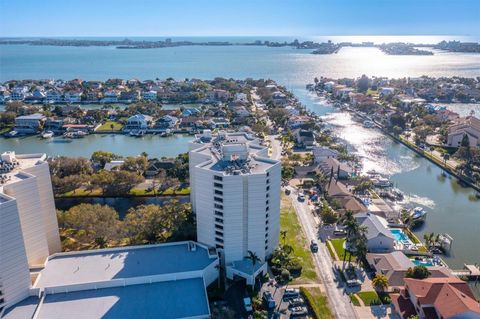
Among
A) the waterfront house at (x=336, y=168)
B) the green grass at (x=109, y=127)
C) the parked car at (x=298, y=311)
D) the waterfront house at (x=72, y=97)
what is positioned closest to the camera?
the parked car at (x=298, y=311)

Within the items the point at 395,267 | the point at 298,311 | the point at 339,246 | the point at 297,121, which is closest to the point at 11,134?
the point at 297,121

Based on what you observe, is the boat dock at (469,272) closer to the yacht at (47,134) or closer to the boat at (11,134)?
the yacht at (47,134)

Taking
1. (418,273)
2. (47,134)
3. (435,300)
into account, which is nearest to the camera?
(435,300)

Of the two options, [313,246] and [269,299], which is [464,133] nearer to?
[313,246]

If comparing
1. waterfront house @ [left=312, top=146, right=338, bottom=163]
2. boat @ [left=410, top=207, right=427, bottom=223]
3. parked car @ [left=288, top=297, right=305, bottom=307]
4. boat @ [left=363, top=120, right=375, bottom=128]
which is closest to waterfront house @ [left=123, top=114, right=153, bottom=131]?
waterfront house @ [left=312, top=146, right=338, bottom=163]

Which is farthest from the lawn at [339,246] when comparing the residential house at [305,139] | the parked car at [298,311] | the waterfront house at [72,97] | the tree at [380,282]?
the waterfront house at [72,97]

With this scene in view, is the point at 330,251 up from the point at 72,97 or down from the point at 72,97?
down
